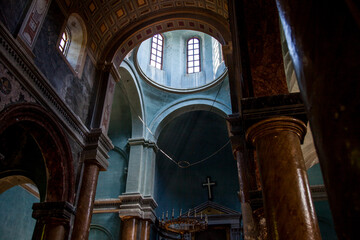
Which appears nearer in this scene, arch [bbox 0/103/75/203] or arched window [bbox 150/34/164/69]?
arch [bbox 0/103/75/203]

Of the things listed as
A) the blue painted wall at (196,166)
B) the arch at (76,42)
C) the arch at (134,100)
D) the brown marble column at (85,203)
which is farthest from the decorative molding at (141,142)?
the arch at (76,42)

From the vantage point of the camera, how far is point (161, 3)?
364 inches

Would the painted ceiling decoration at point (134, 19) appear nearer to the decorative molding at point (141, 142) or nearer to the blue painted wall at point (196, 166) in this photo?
the decorative molding at point (141, 142)

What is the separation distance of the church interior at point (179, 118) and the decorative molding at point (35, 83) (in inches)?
0.9

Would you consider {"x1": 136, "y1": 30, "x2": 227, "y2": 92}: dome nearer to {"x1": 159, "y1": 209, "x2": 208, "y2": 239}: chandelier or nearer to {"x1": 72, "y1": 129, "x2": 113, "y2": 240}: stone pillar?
{"x1": 159, "y1": 209, "x2": 208, "y2": 239}: chandelier

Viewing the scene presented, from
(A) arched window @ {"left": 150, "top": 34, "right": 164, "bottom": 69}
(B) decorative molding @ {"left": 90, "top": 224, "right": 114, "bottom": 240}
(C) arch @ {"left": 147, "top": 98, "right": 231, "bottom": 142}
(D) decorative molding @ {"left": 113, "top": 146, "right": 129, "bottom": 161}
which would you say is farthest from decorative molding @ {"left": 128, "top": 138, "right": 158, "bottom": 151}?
(A) arched window @ {"left": 150, "top": 34, "right": 164, "bottom": 69}

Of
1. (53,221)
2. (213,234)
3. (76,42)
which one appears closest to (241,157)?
(53,221)

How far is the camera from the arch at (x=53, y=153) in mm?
6129

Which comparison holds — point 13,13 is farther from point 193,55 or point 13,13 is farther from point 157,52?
point 193,55

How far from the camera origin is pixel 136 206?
11.3 metres

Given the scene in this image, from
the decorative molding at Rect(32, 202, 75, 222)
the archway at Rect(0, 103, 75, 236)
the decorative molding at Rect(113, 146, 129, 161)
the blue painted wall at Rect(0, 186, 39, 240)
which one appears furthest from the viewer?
the decorative molding at Rect(113, 146, 129, 161)

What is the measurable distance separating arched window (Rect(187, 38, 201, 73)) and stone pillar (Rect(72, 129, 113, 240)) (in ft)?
30.2

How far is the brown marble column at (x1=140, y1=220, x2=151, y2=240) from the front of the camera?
37.0 feet

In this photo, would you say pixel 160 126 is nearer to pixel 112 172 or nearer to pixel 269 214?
pixel 112 172
